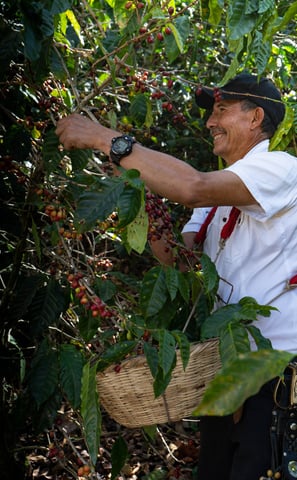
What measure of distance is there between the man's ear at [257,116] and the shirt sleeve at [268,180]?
0.33m

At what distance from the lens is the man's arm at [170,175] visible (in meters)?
2.12

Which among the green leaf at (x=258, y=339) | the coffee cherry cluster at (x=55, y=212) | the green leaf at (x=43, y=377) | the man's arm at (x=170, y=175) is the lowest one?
the green leaf at (x=43, y=377)

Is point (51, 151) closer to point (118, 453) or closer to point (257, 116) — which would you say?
point (257, 116)

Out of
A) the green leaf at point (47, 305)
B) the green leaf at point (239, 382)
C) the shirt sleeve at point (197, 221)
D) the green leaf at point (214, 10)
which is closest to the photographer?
the green leaf at point (239, 382)

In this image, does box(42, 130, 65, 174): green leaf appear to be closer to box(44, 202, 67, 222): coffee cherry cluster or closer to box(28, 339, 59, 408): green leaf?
box(44, 202, 67, 222): coffee cherry cluster

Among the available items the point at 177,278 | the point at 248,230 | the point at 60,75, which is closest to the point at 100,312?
the point at 177,278

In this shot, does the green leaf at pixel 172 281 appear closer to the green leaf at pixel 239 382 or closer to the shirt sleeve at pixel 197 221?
the shirt sleeve at pixel 197 221

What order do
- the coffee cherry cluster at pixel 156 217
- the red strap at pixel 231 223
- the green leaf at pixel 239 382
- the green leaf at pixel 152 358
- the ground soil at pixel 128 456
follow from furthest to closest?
the ground soil at pixel 128 456 → the red strap at pixel 231 223 → the coffee cherry cluster at pixel 156 217 → the green leaf at pixel 152 358 → the green leaf at pixel 239 382

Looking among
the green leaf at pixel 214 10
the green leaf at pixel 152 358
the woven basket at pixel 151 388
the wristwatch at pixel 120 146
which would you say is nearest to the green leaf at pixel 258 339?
the woven basket at pixel 151 388

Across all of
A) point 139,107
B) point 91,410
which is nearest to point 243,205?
point 139,107

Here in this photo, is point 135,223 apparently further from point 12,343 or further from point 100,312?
point 12,343

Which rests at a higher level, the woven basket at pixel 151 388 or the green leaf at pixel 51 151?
the green leaf at pixel 51 151

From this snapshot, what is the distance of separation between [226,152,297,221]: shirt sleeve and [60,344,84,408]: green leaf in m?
0.71

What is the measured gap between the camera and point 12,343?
286 cm
